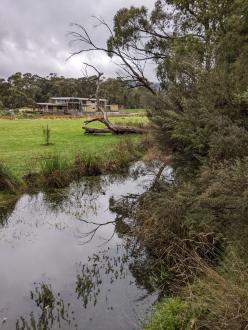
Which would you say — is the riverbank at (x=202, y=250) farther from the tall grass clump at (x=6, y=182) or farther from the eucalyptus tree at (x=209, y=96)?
the tall grass clump at (x=6, y=182)

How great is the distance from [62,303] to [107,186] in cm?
836

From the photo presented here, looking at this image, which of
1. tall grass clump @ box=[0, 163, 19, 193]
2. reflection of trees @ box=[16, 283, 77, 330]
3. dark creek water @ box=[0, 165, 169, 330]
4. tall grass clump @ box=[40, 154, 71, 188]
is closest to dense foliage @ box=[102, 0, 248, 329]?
dark creek water @ box=[0, 165, 169, 330]

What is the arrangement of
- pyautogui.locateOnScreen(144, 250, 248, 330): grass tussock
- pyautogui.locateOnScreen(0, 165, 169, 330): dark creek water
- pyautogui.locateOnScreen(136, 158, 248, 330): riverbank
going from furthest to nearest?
1. pyautogui.locateOnScreen(0, 165, 169, 330): dark creek water
2. pyautogui.locateOnScreen(136, 158, 248, 330): riverbank
3. pyautogui.locateOnScreen(144, 250, 248, 330): grass tussock

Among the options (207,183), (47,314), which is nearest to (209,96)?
(207,183)

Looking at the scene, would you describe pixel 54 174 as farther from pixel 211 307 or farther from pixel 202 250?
pixel 211 307

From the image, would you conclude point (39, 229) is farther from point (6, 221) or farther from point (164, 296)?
point (164, 296)

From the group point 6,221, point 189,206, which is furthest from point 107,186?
point 189,206

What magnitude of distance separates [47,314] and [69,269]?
1684 mm

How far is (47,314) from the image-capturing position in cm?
576

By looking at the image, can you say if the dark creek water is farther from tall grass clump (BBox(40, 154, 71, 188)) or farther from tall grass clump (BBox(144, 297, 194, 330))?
tall grass clump (BBox(40, 154, 71, 188))

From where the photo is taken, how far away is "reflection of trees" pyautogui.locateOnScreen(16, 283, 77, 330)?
5504mm

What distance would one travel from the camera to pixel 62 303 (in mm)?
6094

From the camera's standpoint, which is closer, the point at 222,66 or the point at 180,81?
the point at 222,66

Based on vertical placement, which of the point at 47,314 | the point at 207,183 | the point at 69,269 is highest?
the point at 207,183
